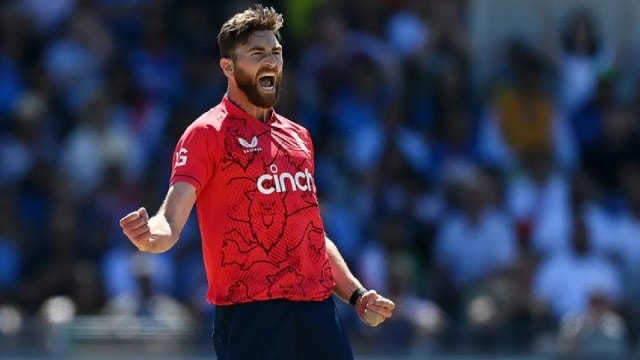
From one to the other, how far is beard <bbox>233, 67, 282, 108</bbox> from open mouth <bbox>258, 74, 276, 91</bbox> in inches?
0.5

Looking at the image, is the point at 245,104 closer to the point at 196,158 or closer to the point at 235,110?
the point at 235,110

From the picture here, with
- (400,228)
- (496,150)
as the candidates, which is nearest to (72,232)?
(400,228)

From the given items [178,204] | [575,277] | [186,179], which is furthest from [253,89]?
[575,277]

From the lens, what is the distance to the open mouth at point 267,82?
20.6 feet

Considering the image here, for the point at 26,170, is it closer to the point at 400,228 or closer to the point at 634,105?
the point at 400,228

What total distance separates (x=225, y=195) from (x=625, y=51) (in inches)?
288

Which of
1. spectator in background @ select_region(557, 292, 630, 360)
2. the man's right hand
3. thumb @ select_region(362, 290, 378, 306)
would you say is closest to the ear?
the man's right hand

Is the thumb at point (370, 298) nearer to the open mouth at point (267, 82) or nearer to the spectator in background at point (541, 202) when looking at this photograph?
the open mouth at point (267, 82)

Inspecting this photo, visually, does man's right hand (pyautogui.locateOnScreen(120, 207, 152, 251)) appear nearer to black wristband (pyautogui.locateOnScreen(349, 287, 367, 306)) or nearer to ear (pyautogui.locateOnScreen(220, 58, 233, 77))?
ear (pyautogui.locateOnScreen(220, 58, 233, 77))

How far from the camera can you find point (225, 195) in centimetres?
614

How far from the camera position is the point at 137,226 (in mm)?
5590

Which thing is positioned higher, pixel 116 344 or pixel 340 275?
pixel 340 275

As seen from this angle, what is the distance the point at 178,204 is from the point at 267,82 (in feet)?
2.29

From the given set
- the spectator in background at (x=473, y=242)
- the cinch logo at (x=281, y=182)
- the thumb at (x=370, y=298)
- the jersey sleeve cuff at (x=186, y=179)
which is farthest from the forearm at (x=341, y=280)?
the spectator in background at (x=473, y=242)
